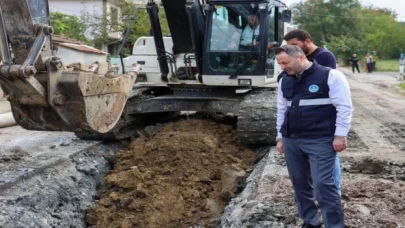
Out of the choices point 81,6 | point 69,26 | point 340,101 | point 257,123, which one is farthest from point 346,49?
point 340,101

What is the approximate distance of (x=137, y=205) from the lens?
638 centimetres

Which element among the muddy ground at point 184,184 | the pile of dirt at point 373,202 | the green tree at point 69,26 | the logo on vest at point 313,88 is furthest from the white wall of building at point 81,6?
the logo on vest at point 313,88

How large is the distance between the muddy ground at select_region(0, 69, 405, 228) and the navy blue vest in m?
0.84

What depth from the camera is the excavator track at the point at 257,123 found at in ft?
24.8

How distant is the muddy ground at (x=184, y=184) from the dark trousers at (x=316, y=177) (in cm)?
23

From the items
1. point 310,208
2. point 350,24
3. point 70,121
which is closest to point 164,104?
point 70,121

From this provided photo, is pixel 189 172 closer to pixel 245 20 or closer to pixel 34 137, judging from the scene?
pixel 245 20

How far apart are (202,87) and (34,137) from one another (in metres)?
3.23

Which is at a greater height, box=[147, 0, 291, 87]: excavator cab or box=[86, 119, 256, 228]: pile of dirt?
A: box=[147, 0, 291, 87]: excavator cab

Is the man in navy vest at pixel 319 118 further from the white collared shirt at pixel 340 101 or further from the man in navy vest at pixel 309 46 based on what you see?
the man in navy vest at pixel 309 46

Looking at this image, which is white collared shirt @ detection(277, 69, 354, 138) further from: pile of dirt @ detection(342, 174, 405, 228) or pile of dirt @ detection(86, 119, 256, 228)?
pile of dirt @ detection(86, 119, 256, 228)

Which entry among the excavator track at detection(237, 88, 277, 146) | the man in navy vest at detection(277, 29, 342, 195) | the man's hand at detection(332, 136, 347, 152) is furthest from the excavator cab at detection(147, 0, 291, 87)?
the man's hand at detection(332, 136, 347, 152)

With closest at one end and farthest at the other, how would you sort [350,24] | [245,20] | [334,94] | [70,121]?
[334,94]
[70,121]
[245,20]
[350,24]

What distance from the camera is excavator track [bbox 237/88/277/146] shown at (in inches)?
298
